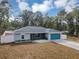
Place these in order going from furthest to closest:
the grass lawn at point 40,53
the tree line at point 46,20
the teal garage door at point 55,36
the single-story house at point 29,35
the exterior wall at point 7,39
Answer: the teal garage door at point 55,36 → the tree line at point 46,20 → the single-story house at point 29,35 → the exterior wall at point 7,39 → the grass lawn at point 40,53

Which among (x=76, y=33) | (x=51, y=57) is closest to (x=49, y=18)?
(x=76, y=33)

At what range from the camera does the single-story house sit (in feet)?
107

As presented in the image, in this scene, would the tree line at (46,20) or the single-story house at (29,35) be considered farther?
the tree line at (46,20)

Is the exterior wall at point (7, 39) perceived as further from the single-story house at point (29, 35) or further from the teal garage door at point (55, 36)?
the teal garage door at point (55, 36)

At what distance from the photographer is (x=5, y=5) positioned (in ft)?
112

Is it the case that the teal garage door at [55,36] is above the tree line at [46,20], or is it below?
below

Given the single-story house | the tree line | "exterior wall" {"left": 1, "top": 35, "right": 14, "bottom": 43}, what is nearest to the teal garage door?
the single-story house

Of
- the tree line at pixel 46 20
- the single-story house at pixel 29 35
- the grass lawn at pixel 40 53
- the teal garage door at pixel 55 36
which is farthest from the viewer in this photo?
the teal garage door at pixel 55 36

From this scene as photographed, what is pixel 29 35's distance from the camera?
1353 inches

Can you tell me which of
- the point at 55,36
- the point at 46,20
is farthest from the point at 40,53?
the point at 46,20

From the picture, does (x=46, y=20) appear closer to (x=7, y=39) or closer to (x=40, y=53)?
(x=7, y=39)

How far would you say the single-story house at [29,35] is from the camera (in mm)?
32597

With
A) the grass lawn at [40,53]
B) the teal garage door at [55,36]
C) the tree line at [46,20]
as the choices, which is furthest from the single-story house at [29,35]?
the grass lawn at [40,53]

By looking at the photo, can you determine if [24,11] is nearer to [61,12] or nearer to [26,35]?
[61,12]
